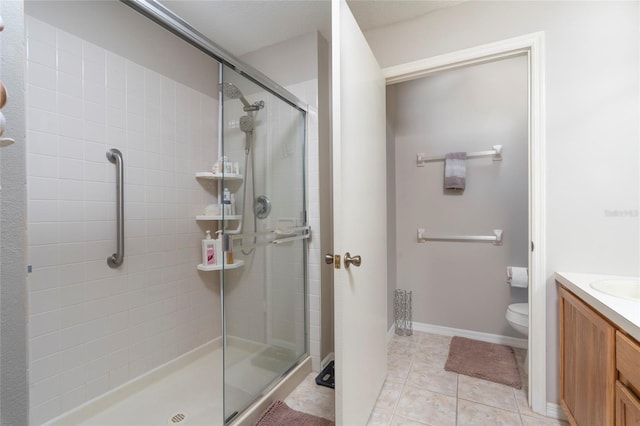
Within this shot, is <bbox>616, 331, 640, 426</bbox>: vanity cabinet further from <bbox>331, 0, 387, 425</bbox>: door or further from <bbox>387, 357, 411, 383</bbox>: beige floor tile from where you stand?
<bbox>387, 357, 411, 383</bbox>: beige floor tile

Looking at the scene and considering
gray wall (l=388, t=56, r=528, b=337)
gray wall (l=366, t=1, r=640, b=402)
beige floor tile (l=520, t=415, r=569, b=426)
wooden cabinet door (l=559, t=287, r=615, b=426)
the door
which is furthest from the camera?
gray wall (l=388, t=56, r=528, b=337)

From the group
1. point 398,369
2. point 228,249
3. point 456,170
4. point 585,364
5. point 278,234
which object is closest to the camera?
point 585,364

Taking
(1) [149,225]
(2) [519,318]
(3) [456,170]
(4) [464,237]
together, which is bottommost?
(2) [519,318]

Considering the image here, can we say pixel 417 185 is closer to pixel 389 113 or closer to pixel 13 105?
pixel 389 113

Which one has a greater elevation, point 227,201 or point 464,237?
point 227,201

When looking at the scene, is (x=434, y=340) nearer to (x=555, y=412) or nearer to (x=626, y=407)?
(x=555, y=412)

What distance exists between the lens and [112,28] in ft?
5.60

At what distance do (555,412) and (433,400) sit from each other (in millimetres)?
615

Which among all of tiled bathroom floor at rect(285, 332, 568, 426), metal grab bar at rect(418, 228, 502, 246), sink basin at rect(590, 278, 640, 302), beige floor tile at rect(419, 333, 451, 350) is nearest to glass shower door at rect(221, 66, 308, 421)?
tiled bathroom floor at rect(285, 332, 568, 426)

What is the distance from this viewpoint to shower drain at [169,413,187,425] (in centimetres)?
156

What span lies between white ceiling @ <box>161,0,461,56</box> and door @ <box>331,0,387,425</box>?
0.44m

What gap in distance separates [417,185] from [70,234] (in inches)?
104

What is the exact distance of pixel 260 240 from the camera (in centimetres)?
170

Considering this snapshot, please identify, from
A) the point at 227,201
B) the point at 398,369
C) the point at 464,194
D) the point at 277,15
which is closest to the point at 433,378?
the point at 398,369
